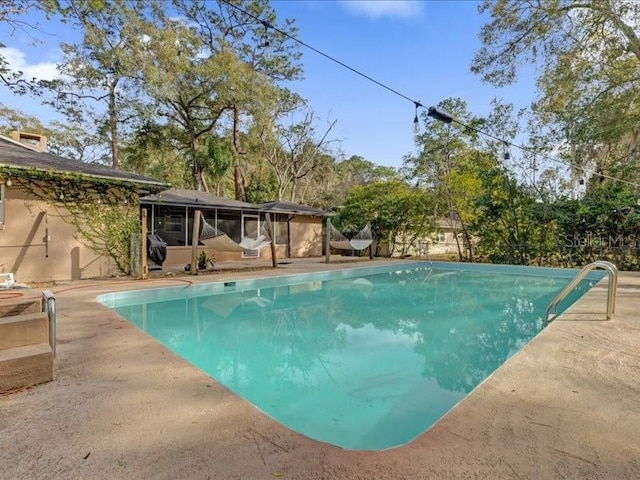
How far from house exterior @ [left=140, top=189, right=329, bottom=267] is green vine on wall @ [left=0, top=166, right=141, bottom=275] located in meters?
1.62

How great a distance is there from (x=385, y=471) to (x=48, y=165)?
27.8 feet

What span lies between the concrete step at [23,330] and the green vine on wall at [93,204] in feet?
18.5

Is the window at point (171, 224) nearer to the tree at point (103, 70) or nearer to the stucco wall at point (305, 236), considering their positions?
the stucco wall at point (305, 236)

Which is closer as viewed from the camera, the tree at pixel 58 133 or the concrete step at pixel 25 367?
the concrete step at pixel 25 367

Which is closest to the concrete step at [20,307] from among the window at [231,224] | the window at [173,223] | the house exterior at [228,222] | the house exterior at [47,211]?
the house exterior at [47,211]

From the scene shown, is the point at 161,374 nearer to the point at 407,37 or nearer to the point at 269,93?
the point at 407,37

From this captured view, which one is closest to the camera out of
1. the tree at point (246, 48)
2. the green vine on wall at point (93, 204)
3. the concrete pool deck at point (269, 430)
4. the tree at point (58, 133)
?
the concrete pool deck at point (269, 430)

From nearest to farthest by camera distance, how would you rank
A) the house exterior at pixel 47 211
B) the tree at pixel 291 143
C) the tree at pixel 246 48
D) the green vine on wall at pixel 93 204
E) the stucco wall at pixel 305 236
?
the house exterior at pixel 47 211, the green vine on wall at pixel 93 204, the stucco wall at pixel 305 236, the tree at pixel 246 48, the tree at pixel 291 143

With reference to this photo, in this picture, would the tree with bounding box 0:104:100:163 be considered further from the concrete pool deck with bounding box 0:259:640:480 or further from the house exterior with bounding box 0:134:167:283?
the concrete pool deck with bounding box 0:259:640:480

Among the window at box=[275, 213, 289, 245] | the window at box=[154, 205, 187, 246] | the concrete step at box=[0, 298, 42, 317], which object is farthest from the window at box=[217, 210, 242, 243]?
the concrete step at box=[0, 298, 42, 317]

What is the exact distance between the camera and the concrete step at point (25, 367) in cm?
227

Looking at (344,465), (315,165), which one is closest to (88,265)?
(344,465)

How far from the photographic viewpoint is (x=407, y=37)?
9242mm

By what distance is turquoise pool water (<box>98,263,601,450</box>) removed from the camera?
2.89 m
